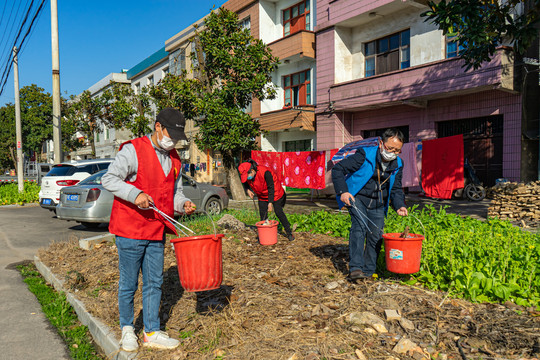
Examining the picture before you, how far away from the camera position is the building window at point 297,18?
21438mm

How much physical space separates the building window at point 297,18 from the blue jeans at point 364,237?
60.3 feet

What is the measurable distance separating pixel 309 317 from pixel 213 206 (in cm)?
901

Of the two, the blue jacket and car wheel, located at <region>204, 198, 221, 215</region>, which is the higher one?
the blue jacket

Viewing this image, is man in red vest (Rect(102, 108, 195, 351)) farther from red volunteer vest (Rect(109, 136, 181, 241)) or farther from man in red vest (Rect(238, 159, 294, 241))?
man in red vest (Rect(238, 159, 294, 241))

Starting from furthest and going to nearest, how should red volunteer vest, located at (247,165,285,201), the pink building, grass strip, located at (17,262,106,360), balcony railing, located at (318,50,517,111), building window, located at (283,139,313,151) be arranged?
1. building window, located at (283,139,313,151)
2. the pink building
3. balcony railing, located at (318,50,517,111)
4. red volunteer vest, located at (247,165,285,201)
5. grass strip, located at (17,262,106,360)

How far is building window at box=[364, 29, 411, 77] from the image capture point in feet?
56.3

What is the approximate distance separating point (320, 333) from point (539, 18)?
888 cm

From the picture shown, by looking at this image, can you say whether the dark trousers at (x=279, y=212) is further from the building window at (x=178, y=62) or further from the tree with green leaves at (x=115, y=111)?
the building window at (x=178, y=62)

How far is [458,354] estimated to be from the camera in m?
3.10

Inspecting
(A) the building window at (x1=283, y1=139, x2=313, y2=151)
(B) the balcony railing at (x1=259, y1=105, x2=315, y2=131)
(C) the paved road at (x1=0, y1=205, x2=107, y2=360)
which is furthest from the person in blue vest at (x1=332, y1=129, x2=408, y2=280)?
(A) the building window at (x1=283, y1=139, x2=313, y2=151)

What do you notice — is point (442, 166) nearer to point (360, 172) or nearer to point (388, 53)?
point (388, 53)

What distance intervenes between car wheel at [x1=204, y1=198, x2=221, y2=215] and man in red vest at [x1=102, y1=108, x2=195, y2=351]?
8744mm

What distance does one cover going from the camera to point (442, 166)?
1383 centimetres

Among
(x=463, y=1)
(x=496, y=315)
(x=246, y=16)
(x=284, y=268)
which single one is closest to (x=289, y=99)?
(x=246, y=16)
